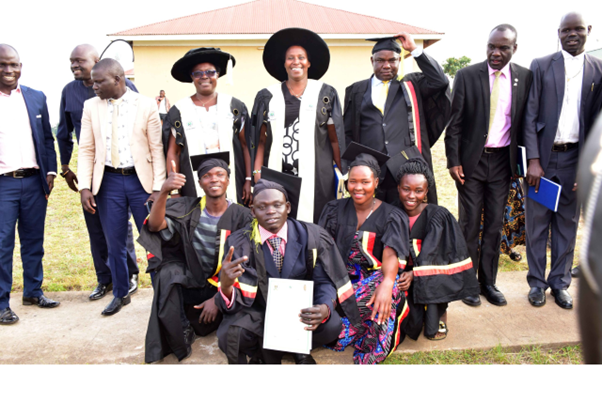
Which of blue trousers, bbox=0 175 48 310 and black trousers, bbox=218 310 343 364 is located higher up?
blue trousers, bbox=0 175 48 310

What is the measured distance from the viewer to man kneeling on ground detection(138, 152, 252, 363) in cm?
331

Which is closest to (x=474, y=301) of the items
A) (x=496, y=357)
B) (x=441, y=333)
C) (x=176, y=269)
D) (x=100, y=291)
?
(x=441, y=333)

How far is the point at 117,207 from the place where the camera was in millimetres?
4164

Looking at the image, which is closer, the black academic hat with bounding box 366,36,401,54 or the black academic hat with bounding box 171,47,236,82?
the black academic hat with bounding box 366,36,401,54

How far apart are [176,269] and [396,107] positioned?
7.76ft

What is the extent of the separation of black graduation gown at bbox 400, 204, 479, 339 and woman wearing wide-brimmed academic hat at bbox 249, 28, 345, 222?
40.4 inches

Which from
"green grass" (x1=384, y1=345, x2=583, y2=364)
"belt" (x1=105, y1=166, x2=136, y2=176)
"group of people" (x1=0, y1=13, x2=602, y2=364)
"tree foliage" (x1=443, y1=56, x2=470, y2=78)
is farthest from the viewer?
"tree foliage" (x1=443, y1=56, x2=470, y2=78)

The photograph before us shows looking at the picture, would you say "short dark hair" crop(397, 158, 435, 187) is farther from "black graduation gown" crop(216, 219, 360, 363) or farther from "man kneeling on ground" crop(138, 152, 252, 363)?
"man kneeling on ground" crop(138, 152, 252, 363)

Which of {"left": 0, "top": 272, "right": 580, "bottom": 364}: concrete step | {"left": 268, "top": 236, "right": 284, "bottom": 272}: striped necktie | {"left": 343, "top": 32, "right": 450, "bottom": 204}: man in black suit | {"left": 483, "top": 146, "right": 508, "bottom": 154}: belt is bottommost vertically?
{"left": 0, "top": 272, "right": 580, "bottom": 364}: concrete step

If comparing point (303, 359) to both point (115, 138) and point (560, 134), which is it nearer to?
point (115, 138)

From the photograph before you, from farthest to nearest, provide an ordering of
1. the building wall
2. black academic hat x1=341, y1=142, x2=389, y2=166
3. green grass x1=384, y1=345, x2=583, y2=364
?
the building wall < black academic hat x1=341, y1=142, x2=389, y2=166 < green grass x1=384, y1=345, x2=583, y2=364

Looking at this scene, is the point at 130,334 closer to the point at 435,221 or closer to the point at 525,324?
the point at 435,221

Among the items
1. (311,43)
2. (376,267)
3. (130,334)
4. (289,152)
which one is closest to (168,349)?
(130,334)

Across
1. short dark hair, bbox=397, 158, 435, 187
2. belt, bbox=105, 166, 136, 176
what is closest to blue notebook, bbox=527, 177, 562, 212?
short dark hair, bbox=397, 158, 435, 187
